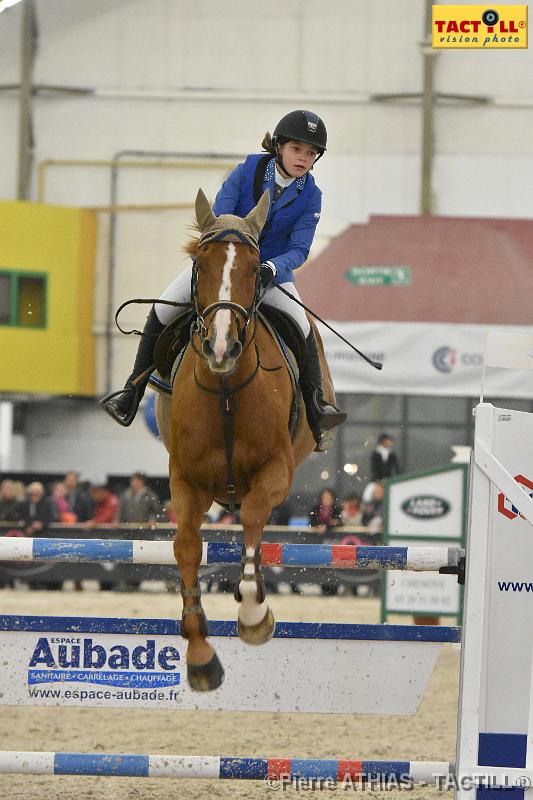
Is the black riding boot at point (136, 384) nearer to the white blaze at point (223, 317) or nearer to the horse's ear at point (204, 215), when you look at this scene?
the horse's ear at point (204, 215)

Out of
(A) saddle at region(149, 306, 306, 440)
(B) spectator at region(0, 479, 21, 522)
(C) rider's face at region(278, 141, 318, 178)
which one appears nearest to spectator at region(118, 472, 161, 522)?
(B) spectator at region(0, 479, 21, 522)

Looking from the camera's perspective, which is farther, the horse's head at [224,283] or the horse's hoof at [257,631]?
the horse's hoof at [257,631]

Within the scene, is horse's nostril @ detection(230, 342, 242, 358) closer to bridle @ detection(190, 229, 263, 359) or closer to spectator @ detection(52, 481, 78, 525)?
bridle @ detection(190, 229, 263, 359)

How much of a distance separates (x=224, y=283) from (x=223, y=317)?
0.15 m

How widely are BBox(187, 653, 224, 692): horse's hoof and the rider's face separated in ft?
5.96

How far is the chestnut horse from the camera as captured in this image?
3.80m

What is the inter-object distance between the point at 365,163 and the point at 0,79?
608 centimetres

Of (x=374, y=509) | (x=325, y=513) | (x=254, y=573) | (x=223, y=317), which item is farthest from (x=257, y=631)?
(x=374, y=509)

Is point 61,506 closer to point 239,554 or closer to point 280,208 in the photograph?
point 280,208

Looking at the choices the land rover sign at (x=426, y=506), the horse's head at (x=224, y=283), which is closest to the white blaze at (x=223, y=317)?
the horse's head at (x=224, y=283)

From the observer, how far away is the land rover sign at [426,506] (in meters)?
10.3

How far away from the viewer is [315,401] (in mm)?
4652

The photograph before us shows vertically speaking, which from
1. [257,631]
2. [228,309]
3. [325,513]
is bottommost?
[325,513]

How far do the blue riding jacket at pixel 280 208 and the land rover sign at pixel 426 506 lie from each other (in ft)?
19.6
